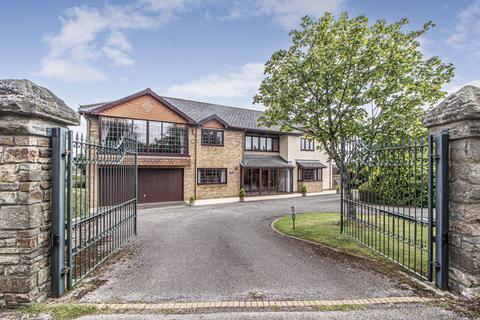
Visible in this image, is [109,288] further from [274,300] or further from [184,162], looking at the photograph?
[184,162]

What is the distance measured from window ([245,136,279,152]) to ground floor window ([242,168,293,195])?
216 cm

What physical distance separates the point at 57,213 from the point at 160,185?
13.2 m

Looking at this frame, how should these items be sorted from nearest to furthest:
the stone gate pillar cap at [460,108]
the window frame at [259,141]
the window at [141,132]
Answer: the stone gate pillar cap at [460,108] < the window at [141,132] < the window frame at [259,141]

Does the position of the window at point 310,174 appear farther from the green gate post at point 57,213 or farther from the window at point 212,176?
the green gate post at point 57,213

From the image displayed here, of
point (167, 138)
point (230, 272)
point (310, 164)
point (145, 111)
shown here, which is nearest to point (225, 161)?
point (167, 138)

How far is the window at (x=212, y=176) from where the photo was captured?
59.7ft

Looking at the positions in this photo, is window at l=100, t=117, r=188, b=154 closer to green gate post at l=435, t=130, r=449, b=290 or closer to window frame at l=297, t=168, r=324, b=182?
window frame at l=297, t=168, r=324, b=182

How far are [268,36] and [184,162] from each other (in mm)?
10036

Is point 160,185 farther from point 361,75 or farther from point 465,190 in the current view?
point 465,190

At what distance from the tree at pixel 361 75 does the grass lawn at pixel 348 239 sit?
2.90 m

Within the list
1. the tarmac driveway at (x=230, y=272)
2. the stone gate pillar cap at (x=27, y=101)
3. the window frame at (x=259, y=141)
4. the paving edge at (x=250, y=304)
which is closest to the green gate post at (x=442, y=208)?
the paving edge at (x=250, y=304)

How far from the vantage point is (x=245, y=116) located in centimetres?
2384

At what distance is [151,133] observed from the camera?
16.2 metres

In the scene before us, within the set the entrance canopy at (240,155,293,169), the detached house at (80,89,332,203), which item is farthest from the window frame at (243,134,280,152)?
the entrance canopy at (240,155,293,169)
